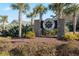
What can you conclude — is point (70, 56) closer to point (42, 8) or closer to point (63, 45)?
point (63, 45)

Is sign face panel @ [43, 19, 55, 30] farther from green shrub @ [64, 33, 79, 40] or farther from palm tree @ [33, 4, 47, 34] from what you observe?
green shrub @ [64, 33, 79, 40]

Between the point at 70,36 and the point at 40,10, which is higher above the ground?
the point at 40,10

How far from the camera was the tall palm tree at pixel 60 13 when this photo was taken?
24.4 ft

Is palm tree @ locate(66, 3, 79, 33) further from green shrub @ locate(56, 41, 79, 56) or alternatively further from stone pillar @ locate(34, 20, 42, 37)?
stone pillar @ locate(34, 20, 42, 37)

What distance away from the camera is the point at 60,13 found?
747 cm

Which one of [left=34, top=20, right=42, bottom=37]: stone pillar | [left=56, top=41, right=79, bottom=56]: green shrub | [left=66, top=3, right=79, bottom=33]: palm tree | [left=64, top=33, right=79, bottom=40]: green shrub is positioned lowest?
[left=56, top=41, right=79, bottom=56]: green shrub

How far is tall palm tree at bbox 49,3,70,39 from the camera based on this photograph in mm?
7426

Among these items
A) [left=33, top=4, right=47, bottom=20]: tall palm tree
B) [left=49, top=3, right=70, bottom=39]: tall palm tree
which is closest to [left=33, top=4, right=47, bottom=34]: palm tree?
[left=33, top=4, right=47, bottom=20]: tall palm tree

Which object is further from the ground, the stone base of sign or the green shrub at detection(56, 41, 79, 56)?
the stone base of sign

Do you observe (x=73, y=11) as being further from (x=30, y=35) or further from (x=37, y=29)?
(x=30, y=35)

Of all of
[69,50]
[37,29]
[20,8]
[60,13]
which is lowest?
[69,50]

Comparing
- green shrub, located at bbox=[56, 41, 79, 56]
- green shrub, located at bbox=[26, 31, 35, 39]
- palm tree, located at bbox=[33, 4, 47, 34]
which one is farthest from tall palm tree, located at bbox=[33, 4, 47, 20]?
green shrub, located at bbox=[56, 41, 79, 56]

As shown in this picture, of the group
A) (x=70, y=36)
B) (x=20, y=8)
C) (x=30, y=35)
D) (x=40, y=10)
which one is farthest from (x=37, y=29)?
(x=70, y=36)

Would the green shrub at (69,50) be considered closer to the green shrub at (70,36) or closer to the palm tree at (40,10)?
the green shrub at (70,36)
